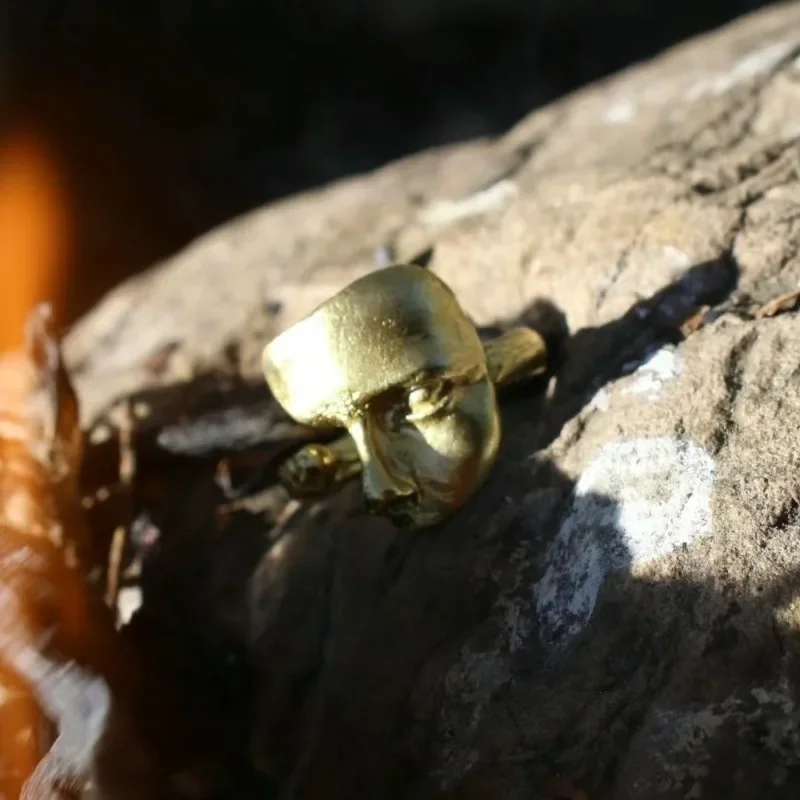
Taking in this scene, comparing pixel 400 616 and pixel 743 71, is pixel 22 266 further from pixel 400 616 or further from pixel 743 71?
pixel 743 71

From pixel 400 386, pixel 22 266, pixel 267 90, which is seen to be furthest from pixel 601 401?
pixel 267 90

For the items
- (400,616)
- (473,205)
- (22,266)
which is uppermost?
(22,266)

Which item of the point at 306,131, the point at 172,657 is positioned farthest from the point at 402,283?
the point at 306,131

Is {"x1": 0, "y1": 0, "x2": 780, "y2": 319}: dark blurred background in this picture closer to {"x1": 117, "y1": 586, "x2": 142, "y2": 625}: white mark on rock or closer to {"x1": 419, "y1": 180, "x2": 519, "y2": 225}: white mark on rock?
{"x1": 419, "y1": 180, "x2": 519, "y2": 225}: white mark on rock

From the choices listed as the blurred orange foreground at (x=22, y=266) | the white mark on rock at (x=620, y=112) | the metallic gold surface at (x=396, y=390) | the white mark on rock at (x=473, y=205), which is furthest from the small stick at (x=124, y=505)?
the white mark on rock at (x=620, y=112)

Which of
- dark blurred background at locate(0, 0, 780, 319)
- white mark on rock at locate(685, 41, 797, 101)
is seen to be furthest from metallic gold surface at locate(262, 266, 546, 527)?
dark blurred background at locate(0, 0, 780, 319)

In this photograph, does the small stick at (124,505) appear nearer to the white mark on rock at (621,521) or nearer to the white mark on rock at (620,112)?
the white mark on rock at (621,521)
